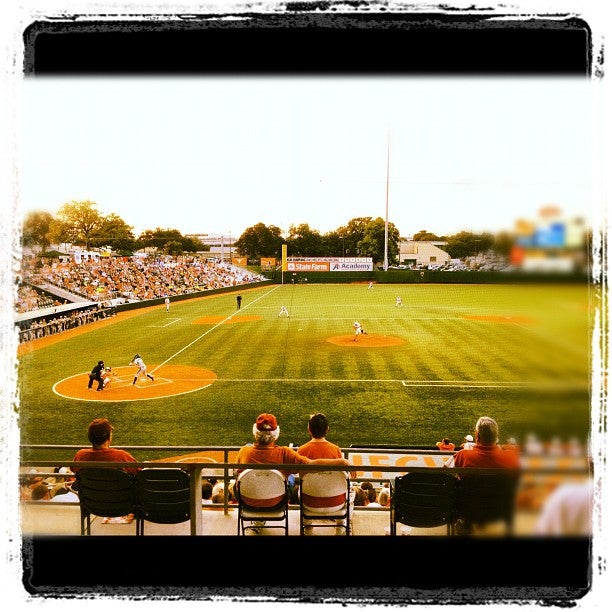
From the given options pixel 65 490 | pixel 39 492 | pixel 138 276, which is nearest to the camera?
pixel 39 492

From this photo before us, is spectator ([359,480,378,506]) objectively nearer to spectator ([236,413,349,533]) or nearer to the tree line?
spectator ([236,413,349,533])

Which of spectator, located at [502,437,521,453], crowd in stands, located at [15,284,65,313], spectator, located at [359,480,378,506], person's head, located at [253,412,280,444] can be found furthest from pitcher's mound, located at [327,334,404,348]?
person's head, located at [253,412,280,444]

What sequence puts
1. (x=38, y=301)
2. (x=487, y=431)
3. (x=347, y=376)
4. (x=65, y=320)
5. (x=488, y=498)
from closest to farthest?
(x=488, y=498) < (x=487, y=431) < (x=347, y=376) < (x=65, y=320) < (x=38, y=301)

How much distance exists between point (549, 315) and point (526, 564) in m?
1.04

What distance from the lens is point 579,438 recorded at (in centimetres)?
192

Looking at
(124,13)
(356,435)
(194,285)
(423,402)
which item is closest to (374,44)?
(124,13)

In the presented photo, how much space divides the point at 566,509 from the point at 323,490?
133cm

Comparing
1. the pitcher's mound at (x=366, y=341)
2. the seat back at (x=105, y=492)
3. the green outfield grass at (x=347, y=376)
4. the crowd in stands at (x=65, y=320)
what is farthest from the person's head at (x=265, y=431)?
the crowd in stands at (x=65, y=320)

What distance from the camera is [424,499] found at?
9.35 feet

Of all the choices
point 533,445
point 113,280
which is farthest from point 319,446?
point 113,280

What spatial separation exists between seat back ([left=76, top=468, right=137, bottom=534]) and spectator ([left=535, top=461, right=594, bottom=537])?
6.96ft

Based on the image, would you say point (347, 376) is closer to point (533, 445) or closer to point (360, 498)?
point (360, 498)

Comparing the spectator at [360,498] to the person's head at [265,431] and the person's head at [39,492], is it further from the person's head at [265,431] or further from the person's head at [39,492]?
the person's head at [39,492]

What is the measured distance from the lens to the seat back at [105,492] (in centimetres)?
280
